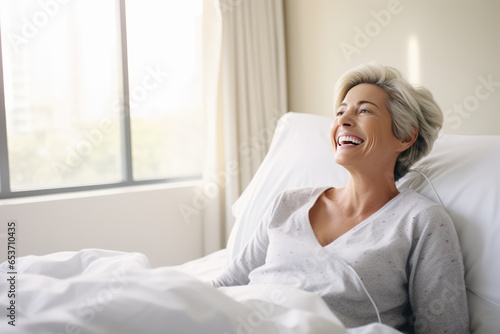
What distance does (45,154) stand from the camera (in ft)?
10.1

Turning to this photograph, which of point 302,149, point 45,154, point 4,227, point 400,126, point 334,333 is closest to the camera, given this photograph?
point 334,333

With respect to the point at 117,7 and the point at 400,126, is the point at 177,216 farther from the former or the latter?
the point at 400,126

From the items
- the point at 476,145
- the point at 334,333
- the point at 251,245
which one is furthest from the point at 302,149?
the point at 334,333

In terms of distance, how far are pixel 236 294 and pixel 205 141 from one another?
1663 mm

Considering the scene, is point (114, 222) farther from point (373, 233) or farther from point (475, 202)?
point (475, 202)

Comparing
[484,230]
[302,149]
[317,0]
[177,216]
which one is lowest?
[177,216]

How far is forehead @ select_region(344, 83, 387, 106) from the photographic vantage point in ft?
4.41

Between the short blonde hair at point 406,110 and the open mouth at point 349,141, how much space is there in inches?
Result: 4.2

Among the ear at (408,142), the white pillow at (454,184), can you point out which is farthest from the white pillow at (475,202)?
the ear at (408,142)

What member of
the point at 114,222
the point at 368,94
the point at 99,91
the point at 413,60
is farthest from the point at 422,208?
the point at 99,91

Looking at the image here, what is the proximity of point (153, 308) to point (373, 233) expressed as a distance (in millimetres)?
615

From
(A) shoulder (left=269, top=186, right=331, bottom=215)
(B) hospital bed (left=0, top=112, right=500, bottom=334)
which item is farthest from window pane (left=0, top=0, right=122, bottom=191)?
(A) shoulder (left=269, top=186, right=331, bottom=215)

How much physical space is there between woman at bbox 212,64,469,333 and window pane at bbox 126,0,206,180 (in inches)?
56.8

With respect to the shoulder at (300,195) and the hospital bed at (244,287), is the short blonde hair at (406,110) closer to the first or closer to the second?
the hospital bed at (244,287)
